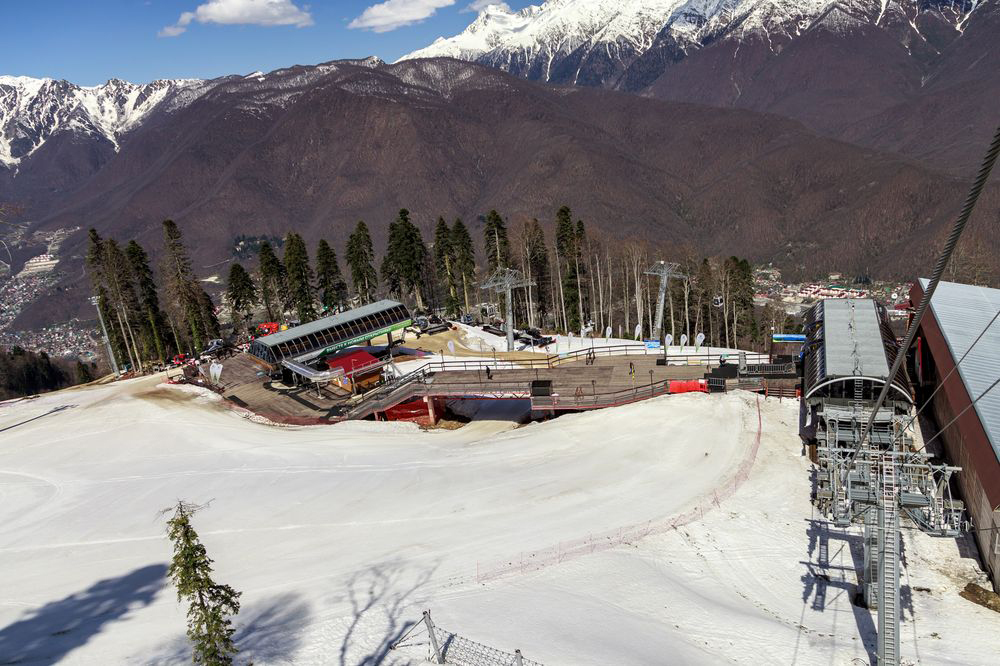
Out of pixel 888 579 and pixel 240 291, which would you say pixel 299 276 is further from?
pixel 888 579

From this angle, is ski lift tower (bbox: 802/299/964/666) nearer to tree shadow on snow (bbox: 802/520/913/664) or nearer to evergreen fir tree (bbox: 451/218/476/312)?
tree shadow on snow (bbox: 802/520/913/664)

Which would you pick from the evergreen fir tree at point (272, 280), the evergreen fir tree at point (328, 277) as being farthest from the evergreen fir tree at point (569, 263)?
the evergreen fir tree at point (272, 280)

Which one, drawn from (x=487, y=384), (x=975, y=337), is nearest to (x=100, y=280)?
(x=487, y=384)

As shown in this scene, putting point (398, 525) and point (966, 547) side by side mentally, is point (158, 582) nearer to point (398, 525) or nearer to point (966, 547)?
point (398, 525)

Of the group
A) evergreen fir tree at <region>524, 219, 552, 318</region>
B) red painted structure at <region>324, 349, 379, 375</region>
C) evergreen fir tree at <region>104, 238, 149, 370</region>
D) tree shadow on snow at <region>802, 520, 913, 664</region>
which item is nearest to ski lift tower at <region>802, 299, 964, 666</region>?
tree shadow on snow at <region>802, 520, 913, 664</region>

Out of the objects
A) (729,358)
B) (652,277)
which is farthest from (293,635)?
(652,277)

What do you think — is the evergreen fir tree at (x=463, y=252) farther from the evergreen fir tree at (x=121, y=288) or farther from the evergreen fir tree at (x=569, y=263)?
the evergreen fir tree at (x=121, y=288)
